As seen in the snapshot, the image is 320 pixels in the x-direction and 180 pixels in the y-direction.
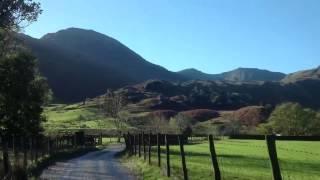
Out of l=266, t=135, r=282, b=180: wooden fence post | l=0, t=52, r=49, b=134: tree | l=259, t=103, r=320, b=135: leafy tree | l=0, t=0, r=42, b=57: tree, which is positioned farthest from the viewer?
l=259, t=103, r=320, b=135: leafy tree

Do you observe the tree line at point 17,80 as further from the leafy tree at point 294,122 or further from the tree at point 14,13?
the leafy tree at point 294,122

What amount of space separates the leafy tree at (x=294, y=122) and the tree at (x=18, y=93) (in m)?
124

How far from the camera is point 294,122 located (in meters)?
177

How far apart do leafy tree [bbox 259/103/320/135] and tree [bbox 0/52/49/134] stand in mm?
123524

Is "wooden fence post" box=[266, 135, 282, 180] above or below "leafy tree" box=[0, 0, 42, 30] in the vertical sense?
below

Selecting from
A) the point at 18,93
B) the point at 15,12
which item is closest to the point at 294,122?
the point at 18,93

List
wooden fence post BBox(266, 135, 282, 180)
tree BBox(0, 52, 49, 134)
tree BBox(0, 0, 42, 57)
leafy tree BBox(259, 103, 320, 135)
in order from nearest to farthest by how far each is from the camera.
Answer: wooden fence post BBox(266, 135, 282, 180) → tree BBox(0, 0, 42, 57) → tree BBox(0, 52, 49, 134) → leafy tree BBox(259, 103, 320, 135)

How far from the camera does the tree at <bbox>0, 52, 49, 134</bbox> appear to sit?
45219 mm

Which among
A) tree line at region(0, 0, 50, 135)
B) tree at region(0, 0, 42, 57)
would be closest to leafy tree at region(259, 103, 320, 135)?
tree line at region(0, 0, 50, 135)

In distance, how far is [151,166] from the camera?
120ft

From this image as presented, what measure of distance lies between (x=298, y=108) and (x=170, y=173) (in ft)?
510

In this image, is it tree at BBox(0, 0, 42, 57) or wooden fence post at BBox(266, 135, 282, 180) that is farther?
tree at BBox(0, 0, 42, 57)

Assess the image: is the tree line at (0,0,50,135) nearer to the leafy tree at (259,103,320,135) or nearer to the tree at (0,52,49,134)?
the tree at (0,52,49,134)

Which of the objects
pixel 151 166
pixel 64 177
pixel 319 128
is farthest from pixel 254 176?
pixel 319 128
